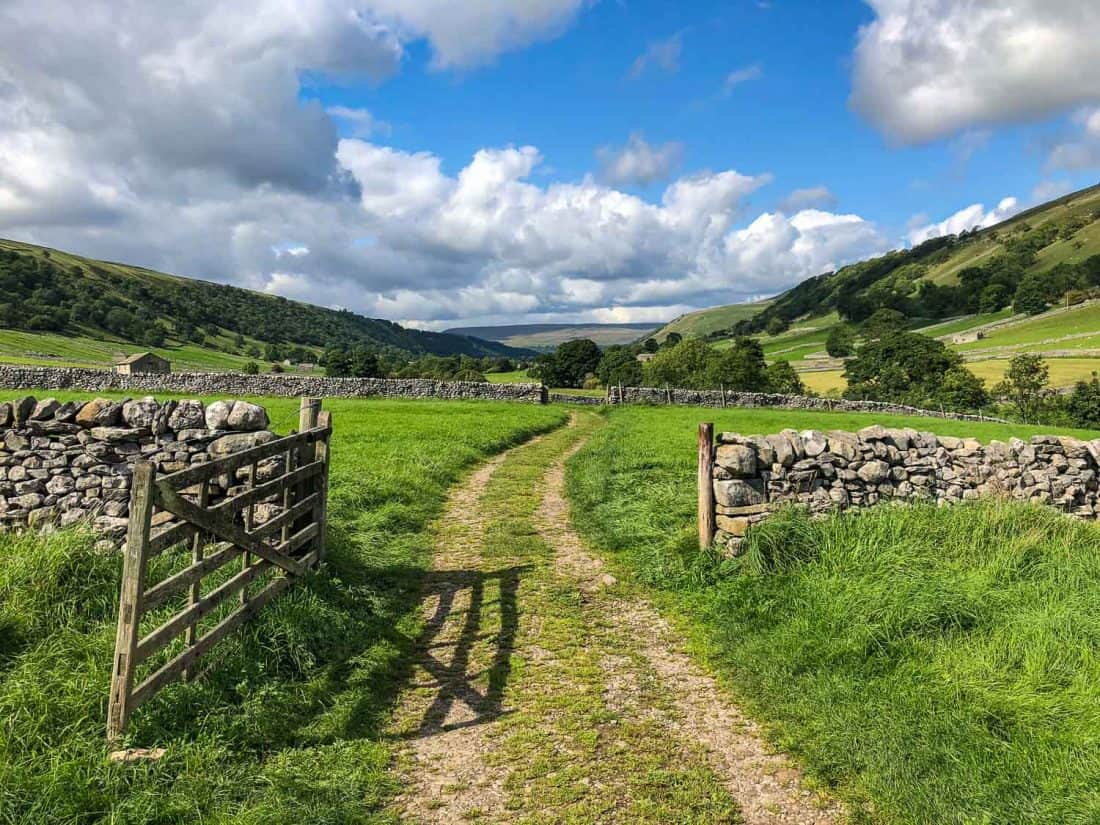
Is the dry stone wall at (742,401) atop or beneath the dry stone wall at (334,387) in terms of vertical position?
beneath

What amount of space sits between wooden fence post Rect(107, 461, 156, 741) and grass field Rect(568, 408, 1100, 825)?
530 cm

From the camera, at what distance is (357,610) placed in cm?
760

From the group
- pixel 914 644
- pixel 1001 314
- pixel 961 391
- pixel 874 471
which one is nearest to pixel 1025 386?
pixel 961 391

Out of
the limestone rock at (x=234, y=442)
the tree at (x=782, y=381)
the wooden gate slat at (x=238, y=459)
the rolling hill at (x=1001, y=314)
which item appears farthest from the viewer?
the rolling hill at (x=1001, y=314)

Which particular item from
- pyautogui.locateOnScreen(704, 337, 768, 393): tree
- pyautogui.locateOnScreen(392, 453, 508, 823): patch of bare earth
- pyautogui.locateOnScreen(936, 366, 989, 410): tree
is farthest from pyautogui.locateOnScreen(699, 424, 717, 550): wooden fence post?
pyautogui.locateOnScreen(936, 366, 989, 410): tree

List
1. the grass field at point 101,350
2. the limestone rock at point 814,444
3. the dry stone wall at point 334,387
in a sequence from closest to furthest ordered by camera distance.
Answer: the limestone rock at point 814,444, the dry stone wall at point 334,387, the grass field at point 101,350

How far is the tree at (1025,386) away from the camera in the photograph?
69125 millimetres

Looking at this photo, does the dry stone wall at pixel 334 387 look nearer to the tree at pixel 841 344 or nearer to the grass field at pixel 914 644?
the grass field at pixel 914 644

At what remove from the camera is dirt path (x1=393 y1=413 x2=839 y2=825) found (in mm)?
4402

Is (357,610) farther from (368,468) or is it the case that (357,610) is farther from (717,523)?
(368,468)

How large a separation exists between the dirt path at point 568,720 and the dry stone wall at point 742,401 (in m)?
39.5

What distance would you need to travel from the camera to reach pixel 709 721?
5516mm

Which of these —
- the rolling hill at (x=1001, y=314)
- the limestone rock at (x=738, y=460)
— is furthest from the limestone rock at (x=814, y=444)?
the rolling hill at (x=1001, y=314)

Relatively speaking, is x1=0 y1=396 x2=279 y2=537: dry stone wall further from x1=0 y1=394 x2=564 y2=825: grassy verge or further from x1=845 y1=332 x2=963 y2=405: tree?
x1=845 y1=332 x2=963 y2=405: tree
